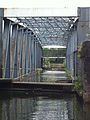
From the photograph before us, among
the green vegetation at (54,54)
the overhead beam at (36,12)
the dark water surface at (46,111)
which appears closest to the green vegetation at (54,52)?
the green vegetation at (54,54)

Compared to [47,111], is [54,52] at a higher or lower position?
higher

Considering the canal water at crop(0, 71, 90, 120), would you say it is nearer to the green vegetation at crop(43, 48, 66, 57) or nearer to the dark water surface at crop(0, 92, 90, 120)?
the dark water surface at crop(0, 92, 90, 120)

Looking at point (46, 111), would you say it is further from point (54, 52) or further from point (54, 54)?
point (54, 54)

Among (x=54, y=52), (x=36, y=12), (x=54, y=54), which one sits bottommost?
(x=54, y=54)

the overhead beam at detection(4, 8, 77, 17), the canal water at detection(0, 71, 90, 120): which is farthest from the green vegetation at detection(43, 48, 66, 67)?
the canal water at detection(0, 71, 90, 120)

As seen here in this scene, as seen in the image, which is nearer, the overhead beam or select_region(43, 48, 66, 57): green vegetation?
the overhead beam

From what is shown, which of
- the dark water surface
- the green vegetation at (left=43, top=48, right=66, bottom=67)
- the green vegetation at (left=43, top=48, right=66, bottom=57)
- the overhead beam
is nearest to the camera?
the dark water surface

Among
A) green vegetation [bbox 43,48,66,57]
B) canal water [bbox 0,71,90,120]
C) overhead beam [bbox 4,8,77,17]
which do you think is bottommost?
canal water [bbox 0,71,90,120]

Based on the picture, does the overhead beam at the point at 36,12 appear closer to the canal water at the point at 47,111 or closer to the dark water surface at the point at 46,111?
the canal water at the point at 47,111

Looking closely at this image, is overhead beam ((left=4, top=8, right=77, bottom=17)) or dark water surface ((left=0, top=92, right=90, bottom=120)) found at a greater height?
overhead beam ((left=4, top=8, right=77, bottom=17))

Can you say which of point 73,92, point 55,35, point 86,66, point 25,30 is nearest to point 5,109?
point 86,66

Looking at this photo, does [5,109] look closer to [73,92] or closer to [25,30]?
[73,92]

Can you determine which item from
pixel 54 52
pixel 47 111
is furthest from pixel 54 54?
pixel 47 111

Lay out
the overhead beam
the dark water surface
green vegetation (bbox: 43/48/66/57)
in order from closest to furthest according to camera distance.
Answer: the dark water surface
the overhead beam
green vegetation (bbox: 43/48/66/57)
